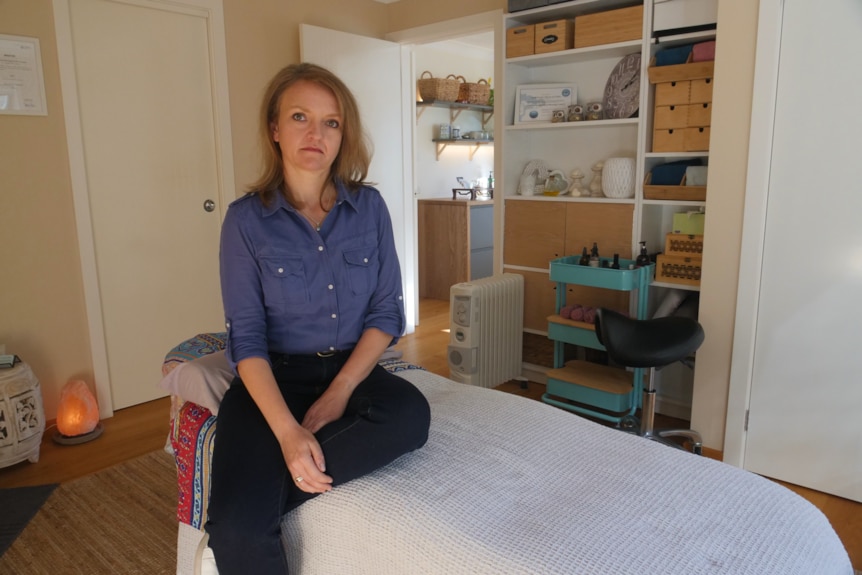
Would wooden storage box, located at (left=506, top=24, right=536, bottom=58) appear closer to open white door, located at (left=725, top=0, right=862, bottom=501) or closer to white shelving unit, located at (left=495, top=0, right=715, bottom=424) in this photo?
white shelving unit, located at (left=495, top=0, right=715, bottom=424)

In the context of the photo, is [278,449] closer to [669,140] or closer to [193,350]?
[193,350]

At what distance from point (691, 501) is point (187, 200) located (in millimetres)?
2842

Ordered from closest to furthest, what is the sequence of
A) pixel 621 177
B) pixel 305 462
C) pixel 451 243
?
pixel 305 462 < pixel 621 177 < pixel 451 243

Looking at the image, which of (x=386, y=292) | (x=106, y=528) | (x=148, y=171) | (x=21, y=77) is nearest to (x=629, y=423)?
(x=386, y=292)

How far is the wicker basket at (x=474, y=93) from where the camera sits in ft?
17.9

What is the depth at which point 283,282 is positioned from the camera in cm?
149

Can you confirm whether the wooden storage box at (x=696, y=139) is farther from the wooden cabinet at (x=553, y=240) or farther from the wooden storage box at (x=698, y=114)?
the wooden cabinet at (x=553, y=240)

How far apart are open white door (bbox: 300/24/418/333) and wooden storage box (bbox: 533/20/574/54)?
1078 millimetres

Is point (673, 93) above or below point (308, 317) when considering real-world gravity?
above

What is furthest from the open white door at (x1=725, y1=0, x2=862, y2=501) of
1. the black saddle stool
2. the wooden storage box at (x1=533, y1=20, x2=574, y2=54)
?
the wooden storage box at (x1=533, y1=20, x2=574, y2=54)

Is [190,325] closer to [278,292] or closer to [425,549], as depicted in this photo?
[278,292]

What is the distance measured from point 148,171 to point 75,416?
1209 millimetres

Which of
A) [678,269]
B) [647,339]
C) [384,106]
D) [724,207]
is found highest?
[384,106]

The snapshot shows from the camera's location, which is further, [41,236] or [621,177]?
[621,177]
